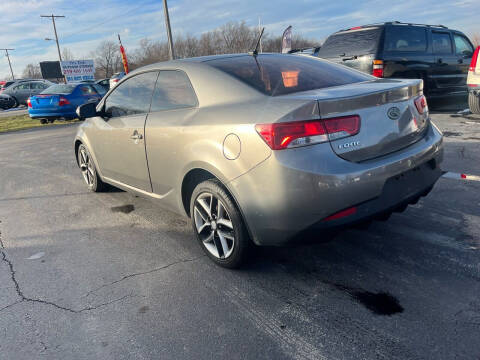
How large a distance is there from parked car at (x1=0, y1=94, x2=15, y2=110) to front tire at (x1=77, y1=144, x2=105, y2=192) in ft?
79.3

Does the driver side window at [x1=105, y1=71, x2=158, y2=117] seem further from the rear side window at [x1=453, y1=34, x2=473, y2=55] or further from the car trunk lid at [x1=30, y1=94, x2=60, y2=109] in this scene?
the car trunk lid at [x1=30, y1=94, x2=60, y2=109]

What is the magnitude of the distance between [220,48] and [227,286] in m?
72.0

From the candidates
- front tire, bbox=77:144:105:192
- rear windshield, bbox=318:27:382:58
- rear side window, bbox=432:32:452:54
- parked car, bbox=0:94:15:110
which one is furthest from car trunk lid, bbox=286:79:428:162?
parked car, bbox=0:94:15:110

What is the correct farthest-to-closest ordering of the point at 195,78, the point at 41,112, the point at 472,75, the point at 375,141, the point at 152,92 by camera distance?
the point at 41,112
the point at 472,75
the point at 152,92
the point at 195,78
the point at 375,141

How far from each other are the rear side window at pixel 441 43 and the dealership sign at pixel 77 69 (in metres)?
35.0

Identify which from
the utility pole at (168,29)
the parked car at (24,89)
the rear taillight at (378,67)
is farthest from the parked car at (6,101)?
the rear taillight at (378,67)

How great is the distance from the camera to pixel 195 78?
3.19 m

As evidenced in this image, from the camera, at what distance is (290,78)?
306 cm

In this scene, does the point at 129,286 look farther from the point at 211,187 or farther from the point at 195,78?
the point at 195,78

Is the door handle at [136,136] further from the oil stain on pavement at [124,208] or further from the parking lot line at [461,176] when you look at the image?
the parking lot line at [461,176]

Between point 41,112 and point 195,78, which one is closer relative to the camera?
point 195,78

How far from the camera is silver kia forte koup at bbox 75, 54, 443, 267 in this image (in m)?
2.38

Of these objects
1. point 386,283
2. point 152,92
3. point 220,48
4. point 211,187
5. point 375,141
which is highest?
point 220,48

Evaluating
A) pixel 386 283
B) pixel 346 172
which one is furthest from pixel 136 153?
pixel 386 283
